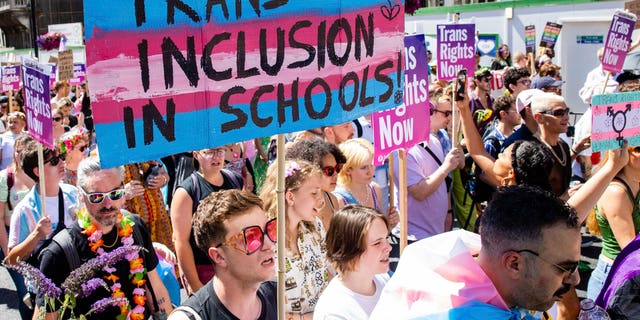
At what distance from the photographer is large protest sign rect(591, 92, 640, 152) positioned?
14.2ft

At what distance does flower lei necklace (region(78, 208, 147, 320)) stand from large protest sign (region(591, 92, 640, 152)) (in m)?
2.52

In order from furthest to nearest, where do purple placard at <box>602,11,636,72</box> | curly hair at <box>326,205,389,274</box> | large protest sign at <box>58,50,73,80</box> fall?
1. large protest sign at <box>58,50,73,80</box>
2. purple placard at <box>602,11,636,72</box>
3. curly hair at <box>326,205,389,274</box>

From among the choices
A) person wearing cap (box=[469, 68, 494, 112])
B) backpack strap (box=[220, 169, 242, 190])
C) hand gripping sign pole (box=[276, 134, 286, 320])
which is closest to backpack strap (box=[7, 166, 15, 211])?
backpack strap (box=[220, 169, 242, 190])

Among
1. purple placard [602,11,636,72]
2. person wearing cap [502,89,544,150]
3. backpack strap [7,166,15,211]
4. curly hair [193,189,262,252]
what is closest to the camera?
curly hair [193,189,262,252]

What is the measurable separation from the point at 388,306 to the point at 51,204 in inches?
150

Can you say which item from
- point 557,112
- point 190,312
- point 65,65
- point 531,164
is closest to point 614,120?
point 531,164

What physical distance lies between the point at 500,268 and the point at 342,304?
4.59 ft

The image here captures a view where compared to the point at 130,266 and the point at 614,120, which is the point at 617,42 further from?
the point at 130,266

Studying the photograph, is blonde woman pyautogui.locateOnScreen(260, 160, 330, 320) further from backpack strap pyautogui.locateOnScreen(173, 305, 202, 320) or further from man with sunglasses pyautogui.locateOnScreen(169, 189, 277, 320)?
backpack strap pyautogui.locateOnScreen(173, 305, 202, 320)

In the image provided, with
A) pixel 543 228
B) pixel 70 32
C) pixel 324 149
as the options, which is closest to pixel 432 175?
pixel 324 149

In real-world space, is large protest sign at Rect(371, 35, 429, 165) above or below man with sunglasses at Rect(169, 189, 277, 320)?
above

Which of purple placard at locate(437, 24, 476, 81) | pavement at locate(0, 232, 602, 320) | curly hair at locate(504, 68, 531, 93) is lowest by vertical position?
pavement at locate(0, 232, 602, 320)

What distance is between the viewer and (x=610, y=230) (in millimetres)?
4508

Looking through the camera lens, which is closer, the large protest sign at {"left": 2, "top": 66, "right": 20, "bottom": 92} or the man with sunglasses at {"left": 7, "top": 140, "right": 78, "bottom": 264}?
the man with sunglasses at {"left": 7, "top": 140, "right": 78, "bottom": 264}
